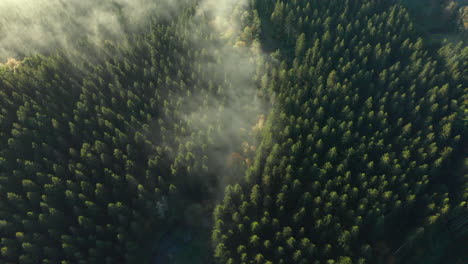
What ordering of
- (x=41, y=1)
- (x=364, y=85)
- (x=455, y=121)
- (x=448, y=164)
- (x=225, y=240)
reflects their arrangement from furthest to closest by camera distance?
1. (x=41, y=1)
2. (x=364, y=85)
3. (x=455, y=121)
4. (x=448, y=164)
5. (x=225, y=240)

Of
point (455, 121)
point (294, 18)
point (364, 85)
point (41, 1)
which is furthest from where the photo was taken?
point (41, 1)

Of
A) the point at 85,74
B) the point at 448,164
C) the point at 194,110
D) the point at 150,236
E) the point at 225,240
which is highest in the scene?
the point at 85,74

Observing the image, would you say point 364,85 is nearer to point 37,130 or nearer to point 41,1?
point 37,130

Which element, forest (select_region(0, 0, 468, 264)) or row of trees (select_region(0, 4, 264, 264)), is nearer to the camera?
row of trees (select_region(0, 4, 264, 264))

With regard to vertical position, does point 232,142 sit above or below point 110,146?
above

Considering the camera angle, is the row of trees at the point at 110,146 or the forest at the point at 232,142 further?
the forest at the point at 232,142

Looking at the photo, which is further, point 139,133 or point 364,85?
point 364,85

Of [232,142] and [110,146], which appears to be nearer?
[110,146]

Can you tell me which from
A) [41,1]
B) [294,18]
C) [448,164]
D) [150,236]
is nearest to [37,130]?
[150,236]
